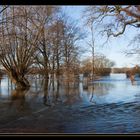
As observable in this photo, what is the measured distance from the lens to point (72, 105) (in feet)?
10.4

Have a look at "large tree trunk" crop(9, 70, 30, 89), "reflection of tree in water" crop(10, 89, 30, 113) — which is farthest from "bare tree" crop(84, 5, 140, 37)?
"reflection of tree in water" crop(10, 89, 30, 113)

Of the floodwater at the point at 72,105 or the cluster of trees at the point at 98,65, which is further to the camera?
the cluster of trees at the point at 98,65

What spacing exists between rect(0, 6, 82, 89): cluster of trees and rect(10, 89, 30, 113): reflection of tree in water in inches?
4.1

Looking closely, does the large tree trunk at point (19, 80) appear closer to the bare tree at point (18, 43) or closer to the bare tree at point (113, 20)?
the bare tree at point (18, 43)

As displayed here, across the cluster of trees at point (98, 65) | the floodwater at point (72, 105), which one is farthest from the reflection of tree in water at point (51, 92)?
the cluster of trees at point (98, 65)

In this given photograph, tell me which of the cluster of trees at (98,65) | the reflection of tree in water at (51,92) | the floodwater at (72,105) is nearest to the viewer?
the floodwater at (72,105)

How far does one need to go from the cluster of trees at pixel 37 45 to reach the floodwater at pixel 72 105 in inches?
7.4

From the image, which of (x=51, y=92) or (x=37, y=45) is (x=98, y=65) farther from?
(x=37, y=45)

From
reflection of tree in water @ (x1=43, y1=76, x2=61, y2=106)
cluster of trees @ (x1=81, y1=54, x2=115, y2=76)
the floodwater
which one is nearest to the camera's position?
the floodwater

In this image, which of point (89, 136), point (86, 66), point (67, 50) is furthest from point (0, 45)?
point (89, 136)

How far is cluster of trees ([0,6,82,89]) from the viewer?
312 centimetres

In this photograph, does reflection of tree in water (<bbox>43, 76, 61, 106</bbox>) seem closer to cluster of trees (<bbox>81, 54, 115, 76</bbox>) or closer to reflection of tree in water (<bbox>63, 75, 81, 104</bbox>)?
reflection of tree in water (<bbox>63, 75, 81, 104</bbox>)

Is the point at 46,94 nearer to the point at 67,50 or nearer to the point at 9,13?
the point at 67,50

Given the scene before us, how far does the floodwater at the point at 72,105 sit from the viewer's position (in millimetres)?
2873
